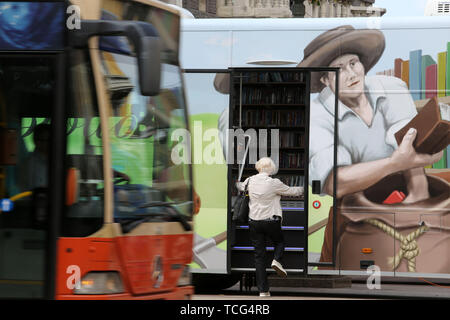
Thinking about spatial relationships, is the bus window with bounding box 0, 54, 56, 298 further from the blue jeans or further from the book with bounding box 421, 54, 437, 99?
the book with bounding box 421, 54, 437, 99

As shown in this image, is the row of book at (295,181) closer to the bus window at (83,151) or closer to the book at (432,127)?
the book at (432,127)

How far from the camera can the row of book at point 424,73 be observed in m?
12.3

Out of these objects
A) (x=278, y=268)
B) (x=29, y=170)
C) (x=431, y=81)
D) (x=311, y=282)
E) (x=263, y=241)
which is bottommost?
(x=311, y=282)

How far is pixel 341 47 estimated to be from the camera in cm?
1255

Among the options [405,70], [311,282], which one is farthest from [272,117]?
[311,282]

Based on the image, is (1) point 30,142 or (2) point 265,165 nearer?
(1) point 30,142

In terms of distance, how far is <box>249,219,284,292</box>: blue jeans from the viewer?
12.1 metres

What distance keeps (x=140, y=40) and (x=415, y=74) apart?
5.87m

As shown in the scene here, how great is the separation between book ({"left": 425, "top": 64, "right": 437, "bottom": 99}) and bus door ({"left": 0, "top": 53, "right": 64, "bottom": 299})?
6084 millimetres

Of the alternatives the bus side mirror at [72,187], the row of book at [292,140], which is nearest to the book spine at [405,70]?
the row of book at [292,140]

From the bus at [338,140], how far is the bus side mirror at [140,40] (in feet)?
17.0

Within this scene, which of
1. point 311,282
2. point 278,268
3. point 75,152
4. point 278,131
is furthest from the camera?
point 311,282

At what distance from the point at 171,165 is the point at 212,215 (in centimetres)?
440

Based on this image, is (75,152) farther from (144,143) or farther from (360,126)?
(360,126)
